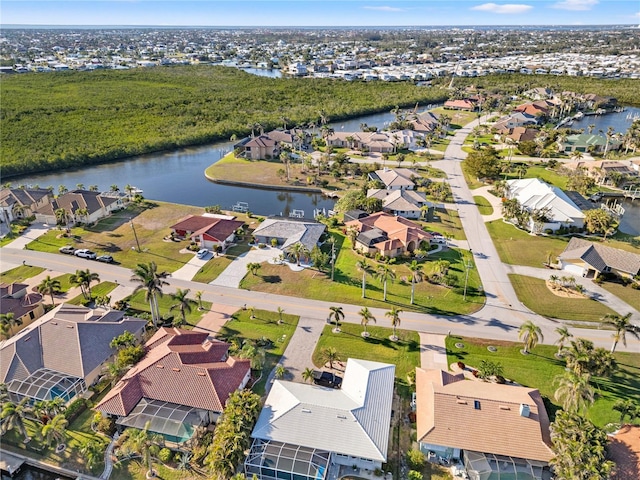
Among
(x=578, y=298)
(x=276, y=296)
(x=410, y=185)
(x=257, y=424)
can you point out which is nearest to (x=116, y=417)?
(x=257, y=424)

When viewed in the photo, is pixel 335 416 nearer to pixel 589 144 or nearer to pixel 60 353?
pixel 60 353

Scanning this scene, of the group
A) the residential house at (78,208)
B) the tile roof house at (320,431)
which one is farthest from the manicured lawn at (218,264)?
the residential house at (78,208)

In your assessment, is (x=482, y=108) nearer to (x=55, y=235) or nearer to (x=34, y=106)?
(x=55, y=235)

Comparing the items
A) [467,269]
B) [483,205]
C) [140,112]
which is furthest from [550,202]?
[140,112]

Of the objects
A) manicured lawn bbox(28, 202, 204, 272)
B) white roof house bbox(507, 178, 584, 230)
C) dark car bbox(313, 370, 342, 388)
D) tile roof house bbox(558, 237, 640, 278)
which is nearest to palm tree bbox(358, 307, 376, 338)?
dark car bbox(313, 370, 342, 388)

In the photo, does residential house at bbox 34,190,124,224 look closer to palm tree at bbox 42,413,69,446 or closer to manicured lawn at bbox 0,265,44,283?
manicured lawn at bbox 0,265,44,283
